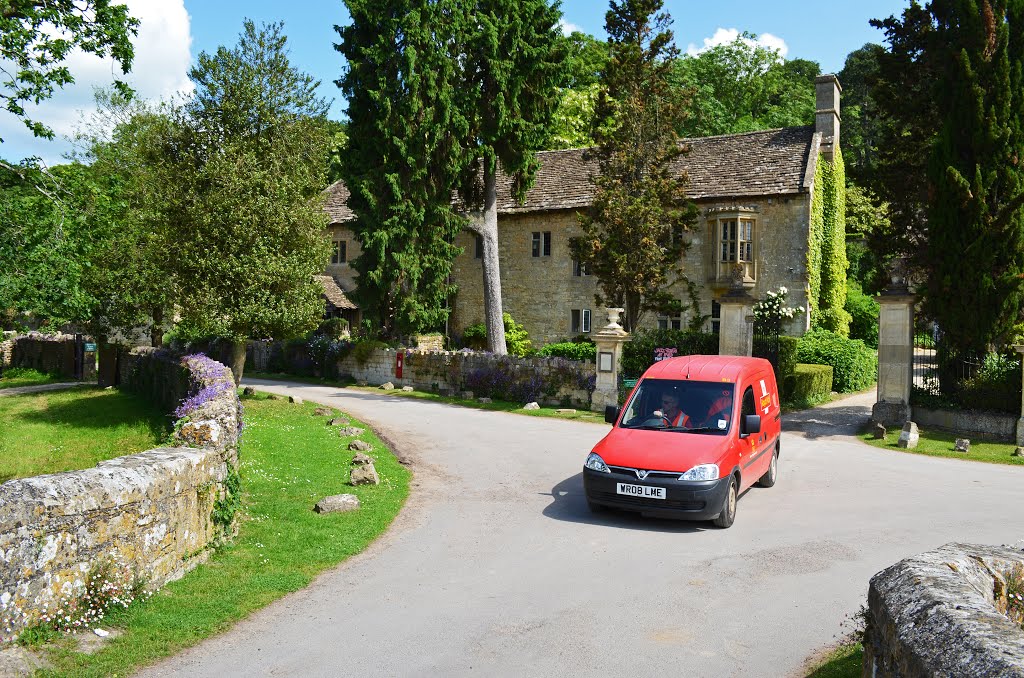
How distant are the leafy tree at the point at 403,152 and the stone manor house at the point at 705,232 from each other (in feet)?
8.15

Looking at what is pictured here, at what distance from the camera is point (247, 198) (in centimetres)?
2117

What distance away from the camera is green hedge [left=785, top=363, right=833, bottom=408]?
23.5m

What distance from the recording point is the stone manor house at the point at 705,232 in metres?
31.3

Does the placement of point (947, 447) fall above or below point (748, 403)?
below

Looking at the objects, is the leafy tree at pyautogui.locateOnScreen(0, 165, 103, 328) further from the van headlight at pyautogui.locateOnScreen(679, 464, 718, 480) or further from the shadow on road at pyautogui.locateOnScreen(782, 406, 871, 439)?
the shadow on road at pyautogui.locateOnScreen(782, 406, 871, 439)

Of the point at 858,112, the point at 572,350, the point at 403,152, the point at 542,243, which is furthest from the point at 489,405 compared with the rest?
the point at 858,112

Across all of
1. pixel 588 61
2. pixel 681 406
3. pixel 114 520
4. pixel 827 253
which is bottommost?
pixel 114 520

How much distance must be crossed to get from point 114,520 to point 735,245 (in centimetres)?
2842

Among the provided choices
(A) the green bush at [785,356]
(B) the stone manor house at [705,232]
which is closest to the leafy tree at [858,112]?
(B) the stone manor house at [705,232]

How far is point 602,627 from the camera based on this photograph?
22.6 feet

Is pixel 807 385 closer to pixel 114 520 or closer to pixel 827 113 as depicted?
pixel 827 113

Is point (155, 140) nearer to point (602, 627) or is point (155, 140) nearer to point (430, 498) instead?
point (430, 498)

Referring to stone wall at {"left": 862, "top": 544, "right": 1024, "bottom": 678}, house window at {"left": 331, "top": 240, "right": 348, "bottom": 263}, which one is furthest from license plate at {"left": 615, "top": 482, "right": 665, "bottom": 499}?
house window at {"left": 331, "top": 240, "right": 348, "bottom": 263}

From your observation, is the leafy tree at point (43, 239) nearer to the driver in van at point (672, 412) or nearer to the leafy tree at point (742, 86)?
the driver in van at point (672, 412)
